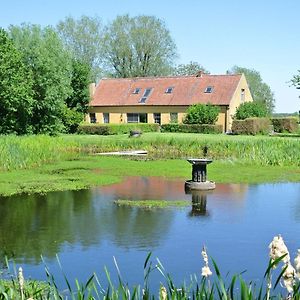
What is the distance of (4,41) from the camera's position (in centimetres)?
3003

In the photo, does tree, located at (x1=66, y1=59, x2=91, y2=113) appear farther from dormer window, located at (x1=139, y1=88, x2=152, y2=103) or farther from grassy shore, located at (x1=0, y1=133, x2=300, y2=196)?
grassy shore, located at (x1=0, y1=133, x2=300, y2=196)

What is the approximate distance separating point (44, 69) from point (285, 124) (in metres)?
20.8

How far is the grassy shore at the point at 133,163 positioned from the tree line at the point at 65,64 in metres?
4.84

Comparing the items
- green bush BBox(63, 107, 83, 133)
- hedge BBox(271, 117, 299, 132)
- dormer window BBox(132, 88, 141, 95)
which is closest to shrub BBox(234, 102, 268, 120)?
hedge BBox(271, 117, 299, 132)

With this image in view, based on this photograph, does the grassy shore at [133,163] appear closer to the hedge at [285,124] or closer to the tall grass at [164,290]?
the tall grass at [164,290]

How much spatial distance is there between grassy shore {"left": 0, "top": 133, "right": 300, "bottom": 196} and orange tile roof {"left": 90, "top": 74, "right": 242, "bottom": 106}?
50.6 ft

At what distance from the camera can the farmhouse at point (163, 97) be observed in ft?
144

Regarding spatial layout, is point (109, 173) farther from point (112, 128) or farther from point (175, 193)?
point (112, 128)

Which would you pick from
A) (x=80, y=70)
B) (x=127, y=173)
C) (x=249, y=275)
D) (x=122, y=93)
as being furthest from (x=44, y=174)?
(x=122, y=93)

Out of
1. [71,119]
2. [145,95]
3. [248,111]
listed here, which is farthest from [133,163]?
[145,95]

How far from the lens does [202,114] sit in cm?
4091

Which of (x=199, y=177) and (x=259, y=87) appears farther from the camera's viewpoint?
(x=259, y=87)

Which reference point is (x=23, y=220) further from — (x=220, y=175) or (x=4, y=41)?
(x=4, y=41)

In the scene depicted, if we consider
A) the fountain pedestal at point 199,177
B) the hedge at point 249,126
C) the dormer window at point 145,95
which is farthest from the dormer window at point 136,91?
the fountain pedestal at point 199,177
